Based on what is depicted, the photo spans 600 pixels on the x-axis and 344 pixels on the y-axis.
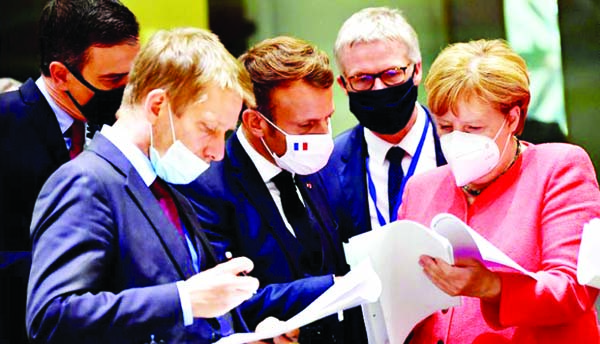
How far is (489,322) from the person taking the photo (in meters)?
2.47

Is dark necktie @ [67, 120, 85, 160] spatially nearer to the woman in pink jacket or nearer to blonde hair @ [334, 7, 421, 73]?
blonde hair @ [334, 7, 421, 73]

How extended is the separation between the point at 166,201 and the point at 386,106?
102cm

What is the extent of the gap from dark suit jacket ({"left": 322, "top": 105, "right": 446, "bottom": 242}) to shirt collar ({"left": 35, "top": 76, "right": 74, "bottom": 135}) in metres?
0.88

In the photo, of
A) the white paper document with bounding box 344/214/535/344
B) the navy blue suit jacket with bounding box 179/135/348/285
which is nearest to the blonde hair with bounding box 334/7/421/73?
the navy blue suit jacket with bounding box 179/135/348/285

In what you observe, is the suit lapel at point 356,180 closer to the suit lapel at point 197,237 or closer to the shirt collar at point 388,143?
the shirt collar at point 388,143

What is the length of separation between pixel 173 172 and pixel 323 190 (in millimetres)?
915

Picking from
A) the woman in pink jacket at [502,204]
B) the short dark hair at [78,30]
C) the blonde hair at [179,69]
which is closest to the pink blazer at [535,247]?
the woman in pink jacket at [502,204]

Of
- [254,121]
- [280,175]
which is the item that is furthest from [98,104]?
[280,175]

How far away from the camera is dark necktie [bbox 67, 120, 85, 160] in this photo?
3027 mm

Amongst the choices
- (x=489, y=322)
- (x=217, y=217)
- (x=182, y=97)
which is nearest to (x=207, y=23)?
(x=217, y=217)

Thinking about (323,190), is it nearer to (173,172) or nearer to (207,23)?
(173,172)

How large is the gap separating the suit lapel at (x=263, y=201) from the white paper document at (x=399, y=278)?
0.25 metres

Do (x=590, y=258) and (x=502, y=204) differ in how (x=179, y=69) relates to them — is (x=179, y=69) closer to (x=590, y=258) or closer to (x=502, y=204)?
(x=502, y=204)

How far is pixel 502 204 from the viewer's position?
8.45 feet
